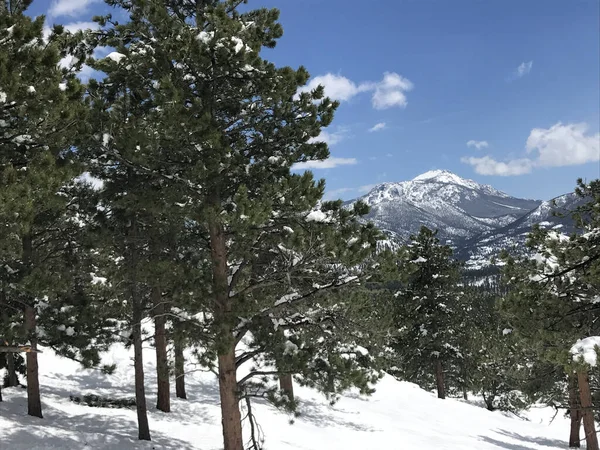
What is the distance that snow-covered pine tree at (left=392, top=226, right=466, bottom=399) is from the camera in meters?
29.5

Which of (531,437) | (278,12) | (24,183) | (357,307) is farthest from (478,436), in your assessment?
(24,183)

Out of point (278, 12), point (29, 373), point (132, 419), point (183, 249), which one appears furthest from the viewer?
point (132, 419)

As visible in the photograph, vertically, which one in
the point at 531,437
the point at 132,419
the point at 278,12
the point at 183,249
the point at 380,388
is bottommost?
the point at 531,437

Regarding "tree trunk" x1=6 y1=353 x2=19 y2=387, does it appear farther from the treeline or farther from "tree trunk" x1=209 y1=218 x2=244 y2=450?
"tree trunk" x1=209 y1=218 x2=244 y2=450

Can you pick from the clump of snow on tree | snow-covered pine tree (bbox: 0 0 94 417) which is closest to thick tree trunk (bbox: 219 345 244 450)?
snow-covered pine tree (bbox: 0 0 94 417)

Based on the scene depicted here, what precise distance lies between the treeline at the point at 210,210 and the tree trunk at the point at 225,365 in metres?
0.03

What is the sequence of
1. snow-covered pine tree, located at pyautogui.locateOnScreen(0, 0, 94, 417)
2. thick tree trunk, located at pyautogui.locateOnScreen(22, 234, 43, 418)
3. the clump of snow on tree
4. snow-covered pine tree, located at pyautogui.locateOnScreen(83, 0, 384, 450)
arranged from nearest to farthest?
snow-covered pine tree, located at pyautogui.locateOnScreen(0, 0, 94, 417)
the clump of snow on tree
snow-covered pine tree, located at pyautogui.locateOnScreen(83, 0, 384, 450)
thick tree trunk, located at pyautogui.locateOnScreen(22, 234, 43, 418)

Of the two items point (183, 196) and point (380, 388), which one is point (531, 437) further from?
point (183, 196)

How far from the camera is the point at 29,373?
42.8 ft

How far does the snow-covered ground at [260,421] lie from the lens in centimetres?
1248

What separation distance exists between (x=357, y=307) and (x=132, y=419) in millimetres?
9556

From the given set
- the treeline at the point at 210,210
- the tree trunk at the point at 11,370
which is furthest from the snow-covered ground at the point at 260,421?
the treeline at the point at 210,210

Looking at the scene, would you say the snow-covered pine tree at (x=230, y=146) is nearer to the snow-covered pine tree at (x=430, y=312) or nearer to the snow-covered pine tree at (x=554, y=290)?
the snow-covered pine tree at (x=554, y=290)

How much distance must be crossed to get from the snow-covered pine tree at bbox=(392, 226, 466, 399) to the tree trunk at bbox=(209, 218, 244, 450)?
21102 mm
